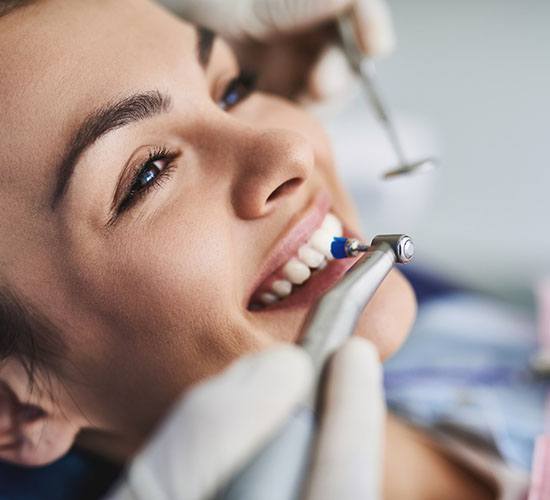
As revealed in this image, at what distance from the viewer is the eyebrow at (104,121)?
0.81 meters

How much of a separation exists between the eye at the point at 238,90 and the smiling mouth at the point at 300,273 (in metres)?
0.25

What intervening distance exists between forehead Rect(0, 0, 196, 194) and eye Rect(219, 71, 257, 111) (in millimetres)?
156

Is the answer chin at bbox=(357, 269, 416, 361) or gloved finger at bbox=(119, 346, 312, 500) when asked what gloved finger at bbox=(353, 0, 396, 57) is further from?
gloved finger at bbox=(119, 346, 312, 500)

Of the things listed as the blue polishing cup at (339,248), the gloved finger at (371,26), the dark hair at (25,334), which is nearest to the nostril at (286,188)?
the blue polishing cup at (339,248)

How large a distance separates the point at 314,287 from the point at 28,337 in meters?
0.37

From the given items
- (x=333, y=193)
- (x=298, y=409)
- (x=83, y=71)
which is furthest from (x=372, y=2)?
(x=298, y=409)

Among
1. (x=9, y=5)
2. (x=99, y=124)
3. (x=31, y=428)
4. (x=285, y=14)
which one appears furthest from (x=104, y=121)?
(x=285, y=14)

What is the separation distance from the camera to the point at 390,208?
6.68ft

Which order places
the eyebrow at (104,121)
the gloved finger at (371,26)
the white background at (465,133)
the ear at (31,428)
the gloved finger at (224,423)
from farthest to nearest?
1. the white background at (465,133)
2. the gloved finger at (371,26)
3. the ear at (31,428)
4. the eyebrow at (104,121)
5. the gloved finger at (224,423)

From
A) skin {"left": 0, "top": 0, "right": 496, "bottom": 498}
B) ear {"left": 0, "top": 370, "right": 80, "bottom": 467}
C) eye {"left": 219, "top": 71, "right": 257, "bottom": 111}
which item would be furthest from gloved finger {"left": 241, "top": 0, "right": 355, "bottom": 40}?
ear {"left": 0, "top": 370, "right": 80, "bottom": 467}

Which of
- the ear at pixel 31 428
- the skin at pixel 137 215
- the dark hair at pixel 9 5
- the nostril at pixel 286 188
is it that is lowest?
the ear at pixel 31 428

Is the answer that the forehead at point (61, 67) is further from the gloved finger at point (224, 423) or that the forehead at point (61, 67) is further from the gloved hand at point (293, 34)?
the gloved hand at point (293, 34)

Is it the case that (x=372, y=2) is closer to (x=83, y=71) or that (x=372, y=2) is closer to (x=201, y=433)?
(x=83, y=71)

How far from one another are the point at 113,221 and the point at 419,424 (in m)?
0.70
